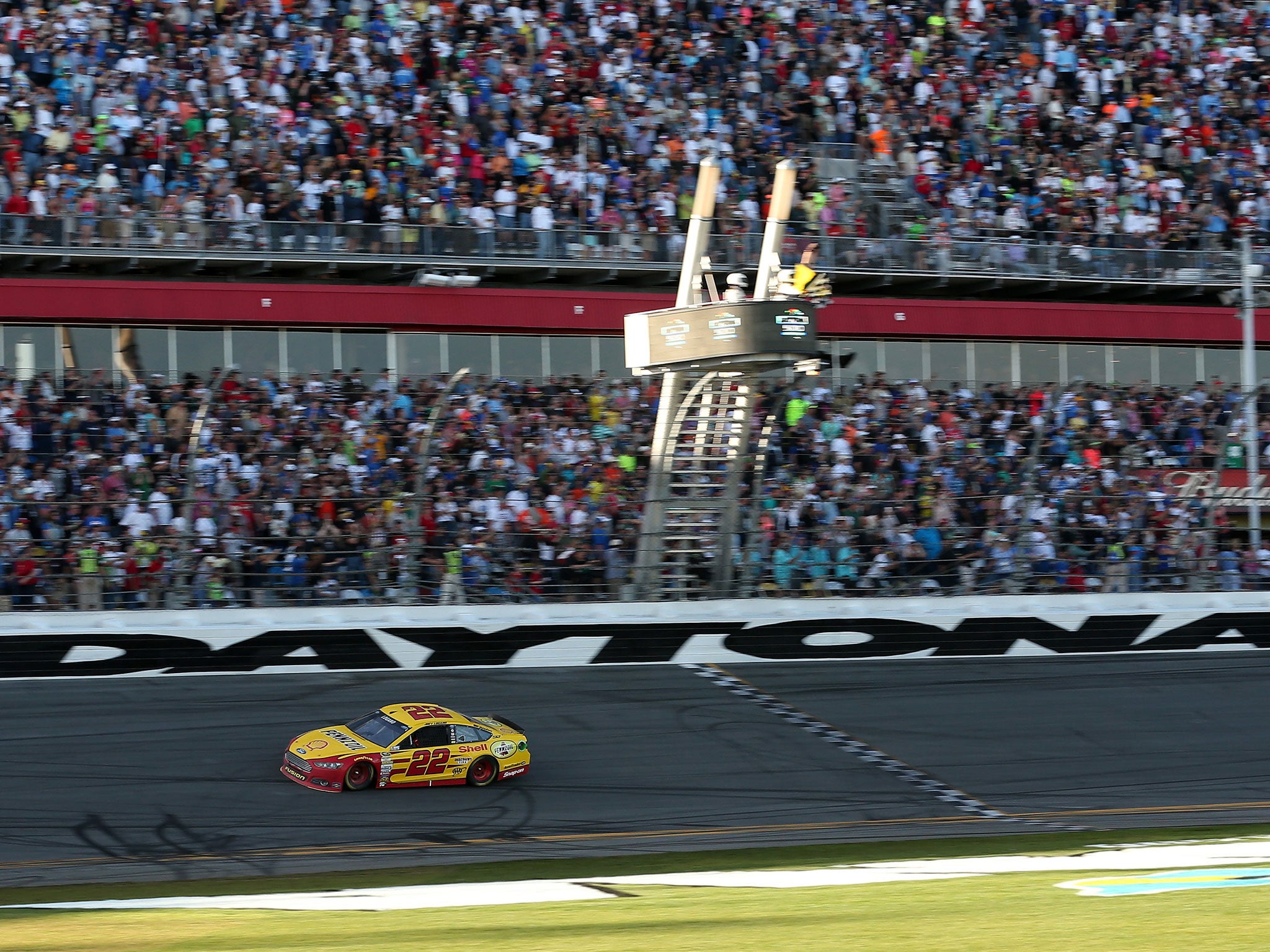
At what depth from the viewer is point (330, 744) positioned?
13656 millimetres

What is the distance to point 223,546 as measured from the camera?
53.5 feet

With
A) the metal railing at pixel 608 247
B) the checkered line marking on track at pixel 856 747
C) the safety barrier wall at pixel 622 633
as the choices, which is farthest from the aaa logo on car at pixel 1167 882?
the metal railing at pixel 608 247

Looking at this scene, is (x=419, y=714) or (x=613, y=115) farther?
(x=613, y=115)

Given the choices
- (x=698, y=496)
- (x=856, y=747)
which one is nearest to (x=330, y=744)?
(x=856, y=747)


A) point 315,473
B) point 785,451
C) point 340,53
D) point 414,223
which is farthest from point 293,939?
point 340,53

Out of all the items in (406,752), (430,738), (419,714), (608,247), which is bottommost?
(406,752)

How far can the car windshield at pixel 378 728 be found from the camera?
1367 cm

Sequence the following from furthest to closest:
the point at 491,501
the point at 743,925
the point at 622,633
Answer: the point at 491,501 → the point at 622,633 → the point at 743,925

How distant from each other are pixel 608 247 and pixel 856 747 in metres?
10.7

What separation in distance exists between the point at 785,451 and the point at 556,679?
16.4ft

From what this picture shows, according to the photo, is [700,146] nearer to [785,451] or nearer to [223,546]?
[785,451]

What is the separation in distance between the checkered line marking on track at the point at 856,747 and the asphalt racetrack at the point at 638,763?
0.16ft

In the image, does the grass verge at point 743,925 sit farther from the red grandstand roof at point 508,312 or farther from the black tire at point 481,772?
the red grandstand roof at point 508,312

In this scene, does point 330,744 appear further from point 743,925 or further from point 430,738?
point 743,925
